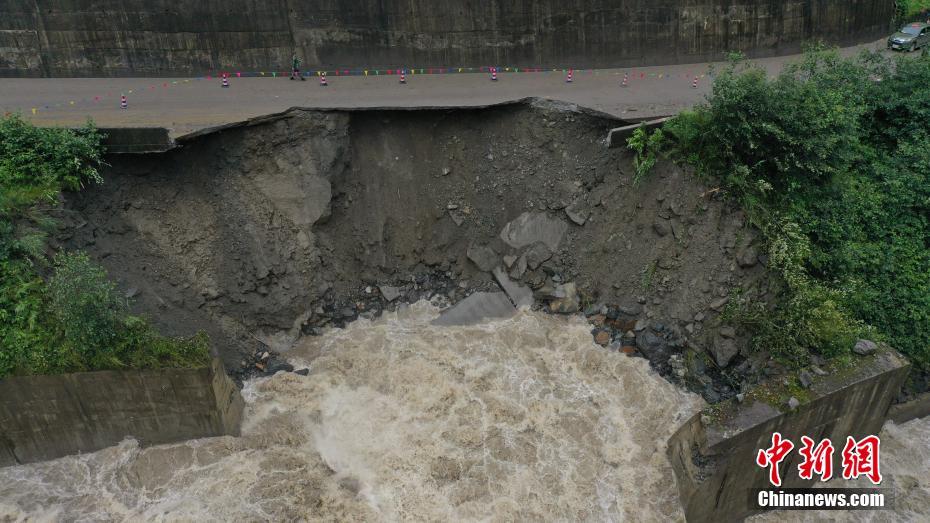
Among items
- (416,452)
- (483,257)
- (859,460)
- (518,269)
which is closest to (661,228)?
(518,269)

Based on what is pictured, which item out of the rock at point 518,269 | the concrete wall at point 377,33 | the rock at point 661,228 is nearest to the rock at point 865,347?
the rock at point 661,228

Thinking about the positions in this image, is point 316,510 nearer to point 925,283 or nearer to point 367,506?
point 367,506

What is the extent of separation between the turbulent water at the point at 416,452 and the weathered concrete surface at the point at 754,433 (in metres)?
0.69

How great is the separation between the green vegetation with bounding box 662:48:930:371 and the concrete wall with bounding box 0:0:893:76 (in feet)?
23.9

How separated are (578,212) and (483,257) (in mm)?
2776

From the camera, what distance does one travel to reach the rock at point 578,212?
1524 cm

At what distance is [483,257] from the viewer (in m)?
15.6

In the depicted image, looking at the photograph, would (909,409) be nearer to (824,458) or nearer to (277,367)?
(824,458)

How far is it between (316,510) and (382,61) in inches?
564

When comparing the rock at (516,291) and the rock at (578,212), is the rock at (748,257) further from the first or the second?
the rock at (516,291)

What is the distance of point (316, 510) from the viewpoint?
33.9 feet

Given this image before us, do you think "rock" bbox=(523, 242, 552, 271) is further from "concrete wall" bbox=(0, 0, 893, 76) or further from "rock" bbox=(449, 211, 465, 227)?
"concrete wall" bbox=(0, 0, 893, 76)

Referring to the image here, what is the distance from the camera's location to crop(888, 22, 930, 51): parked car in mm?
21500

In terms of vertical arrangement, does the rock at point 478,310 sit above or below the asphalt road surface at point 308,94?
below
